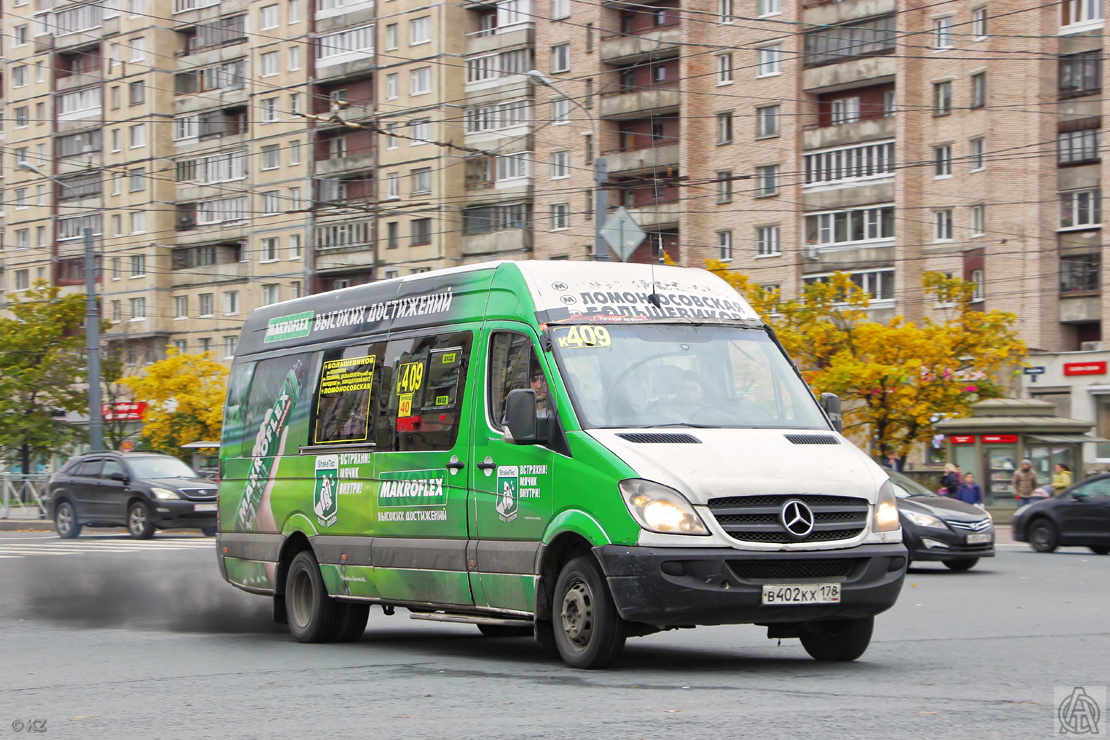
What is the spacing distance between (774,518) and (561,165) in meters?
59.4

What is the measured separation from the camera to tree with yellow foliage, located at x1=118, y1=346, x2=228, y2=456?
2372 inches

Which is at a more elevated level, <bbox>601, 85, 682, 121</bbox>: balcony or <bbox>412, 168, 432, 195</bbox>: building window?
<bbox>601, 85, 682, 121</bbox>: balcony

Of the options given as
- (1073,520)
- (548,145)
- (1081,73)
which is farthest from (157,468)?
(548,145)

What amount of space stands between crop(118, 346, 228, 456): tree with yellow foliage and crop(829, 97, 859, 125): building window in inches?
983

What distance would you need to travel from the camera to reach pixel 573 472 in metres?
9.68

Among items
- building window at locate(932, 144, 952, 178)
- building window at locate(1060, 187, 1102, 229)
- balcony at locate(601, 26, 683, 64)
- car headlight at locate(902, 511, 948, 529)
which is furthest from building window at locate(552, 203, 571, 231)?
car headlight at locate(902, 511, 948, 529)

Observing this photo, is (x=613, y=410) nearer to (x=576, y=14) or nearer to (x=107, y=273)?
(x=576, y=14)

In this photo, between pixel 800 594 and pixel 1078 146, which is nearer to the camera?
pixel 800 594

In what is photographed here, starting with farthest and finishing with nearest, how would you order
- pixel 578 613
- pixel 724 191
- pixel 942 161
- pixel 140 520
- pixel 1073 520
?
pixel 724 191
pixel 942 161
pixel 140 520
pixel 1073 520
pixel 578 613

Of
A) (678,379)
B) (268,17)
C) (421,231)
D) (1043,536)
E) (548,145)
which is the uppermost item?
(268,17)

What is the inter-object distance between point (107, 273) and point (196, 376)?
28.0 m

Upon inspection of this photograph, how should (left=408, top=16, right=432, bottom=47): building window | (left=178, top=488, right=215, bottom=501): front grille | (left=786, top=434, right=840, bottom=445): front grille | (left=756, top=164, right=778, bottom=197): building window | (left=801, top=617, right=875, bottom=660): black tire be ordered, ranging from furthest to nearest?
(left=408, top=16, right=432, bottom=47): building window < (left=756, top=164, right=778, bottom=197): building window < (left=178, top=488, right=215, bottom=501): front grille < (left=801, top=617, right=875, bottom=660): black tire < (left=786, top=434, right=840, bottom=445): front grille

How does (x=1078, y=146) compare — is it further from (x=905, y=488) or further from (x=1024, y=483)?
(x=905, y=488)
